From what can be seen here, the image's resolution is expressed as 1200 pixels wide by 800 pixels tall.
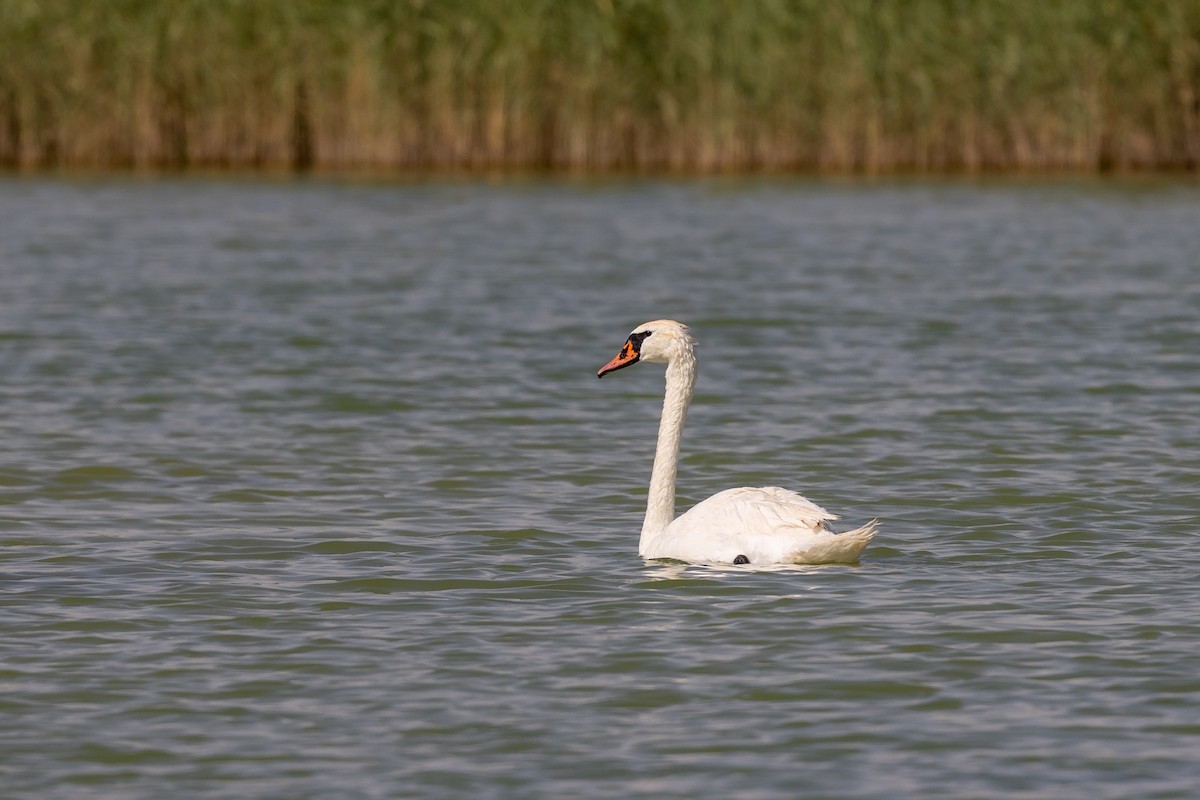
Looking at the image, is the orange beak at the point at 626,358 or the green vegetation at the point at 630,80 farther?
the green vegetation at the point at 630,80

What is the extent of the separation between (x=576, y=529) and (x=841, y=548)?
5.53 ft

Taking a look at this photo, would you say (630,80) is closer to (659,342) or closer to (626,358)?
(659,342)

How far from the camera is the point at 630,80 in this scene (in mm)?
30234

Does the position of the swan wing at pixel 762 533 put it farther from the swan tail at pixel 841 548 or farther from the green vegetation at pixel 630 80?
the green vegetation at pixel 630 80

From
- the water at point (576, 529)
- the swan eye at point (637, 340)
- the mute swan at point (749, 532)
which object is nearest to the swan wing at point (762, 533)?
the mute swan at point (749, 532)

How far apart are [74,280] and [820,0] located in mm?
13183

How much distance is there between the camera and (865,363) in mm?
15516

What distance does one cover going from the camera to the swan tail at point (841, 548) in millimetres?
8586

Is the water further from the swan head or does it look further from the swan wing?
the swan head

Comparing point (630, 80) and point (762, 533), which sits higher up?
point (630, 80)

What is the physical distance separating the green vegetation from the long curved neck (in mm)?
20484

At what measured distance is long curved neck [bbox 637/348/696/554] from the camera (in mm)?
9328

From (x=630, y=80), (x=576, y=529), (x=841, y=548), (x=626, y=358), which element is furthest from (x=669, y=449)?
(x=630, y=80)

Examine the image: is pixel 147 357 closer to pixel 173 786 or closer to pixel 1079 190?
pixel 173 786
